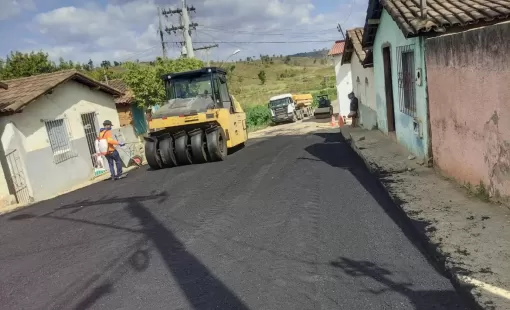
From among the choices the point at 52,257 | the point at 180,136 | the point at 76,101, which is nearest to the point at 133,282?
the point at 52,257

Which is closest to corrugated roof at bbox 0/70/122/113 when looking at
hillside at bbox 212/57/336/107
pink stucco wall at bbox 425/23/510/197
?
pink stucco wall at bbox 425/23/510/197

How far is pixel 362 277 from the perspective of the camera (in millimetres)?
4105

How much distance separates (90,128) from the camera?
17.0m

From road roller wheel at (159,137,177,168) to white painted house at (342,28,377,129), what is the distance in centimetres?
678

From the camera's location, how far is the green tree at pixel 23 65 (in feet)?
99.6

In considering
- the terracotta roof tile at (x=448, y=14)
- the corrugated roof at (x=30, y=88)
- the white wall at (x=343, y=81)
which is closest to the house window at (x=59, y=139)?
the corrugated roof at (x=30, y=88)

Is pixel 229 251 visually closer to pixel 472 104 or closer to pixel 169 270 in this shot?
pixel 169 270

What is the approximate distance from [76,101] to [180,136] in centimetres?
587

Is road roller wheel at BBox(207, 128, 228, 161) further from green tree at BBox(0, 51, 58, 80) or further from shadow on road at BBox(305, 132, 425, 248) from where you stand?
green tree at BBox(0, 51, 58, 80)

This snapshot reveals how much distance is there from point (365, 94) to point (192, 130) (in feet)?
24.9

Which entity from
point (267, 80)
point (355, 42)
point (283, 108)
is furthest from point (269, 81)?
point (355, 42)

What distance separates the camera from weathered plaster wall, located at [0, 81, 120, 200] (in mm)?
12891

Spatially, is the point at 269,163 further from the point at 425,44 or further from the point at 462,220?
the point at 462,220

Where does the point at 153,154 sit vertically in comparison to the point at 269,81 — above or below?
below
